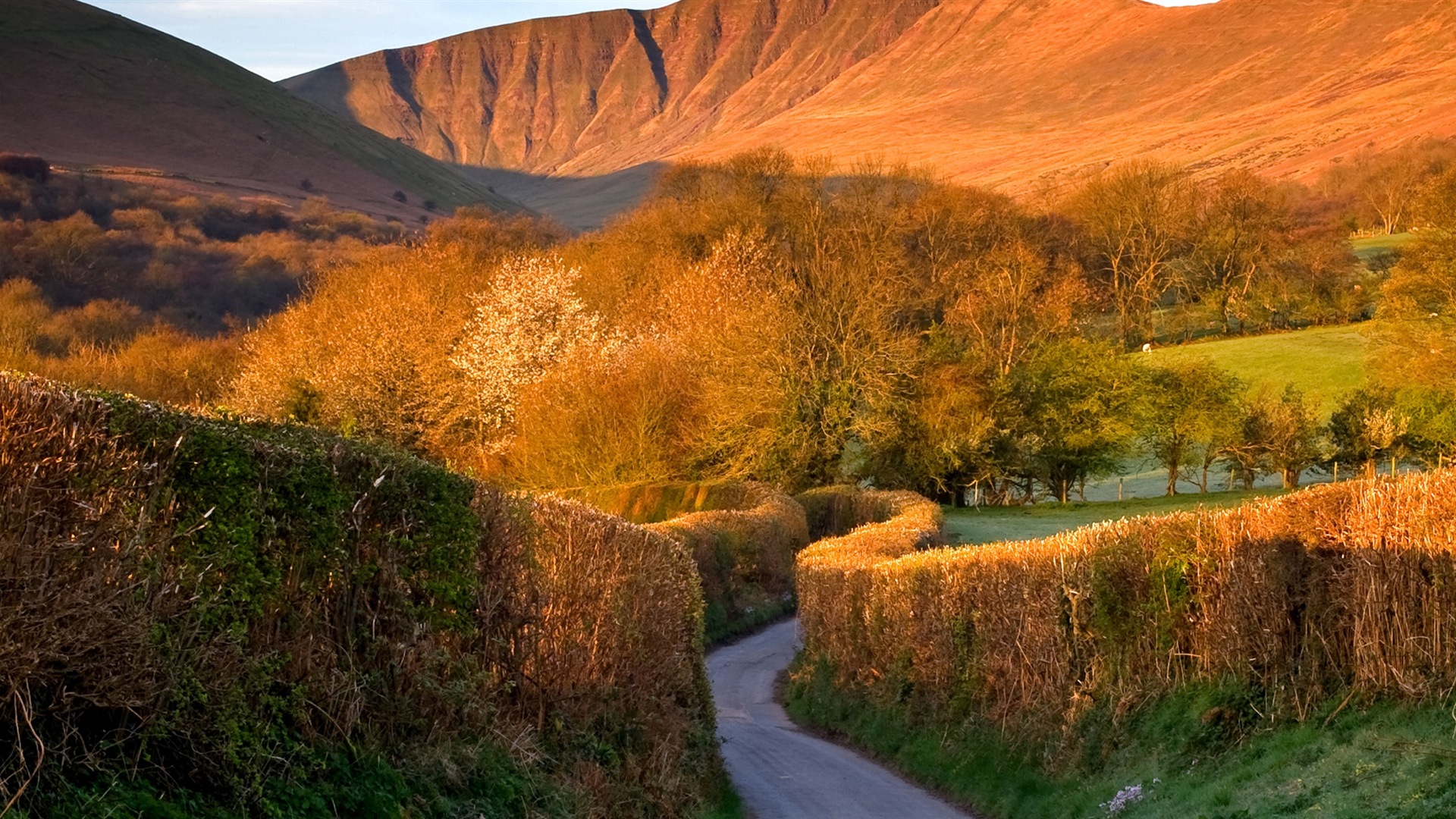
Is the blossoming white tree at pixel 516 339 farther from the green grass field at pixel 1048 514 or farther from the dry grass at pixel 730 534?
the green grass field at pixel 1048 514

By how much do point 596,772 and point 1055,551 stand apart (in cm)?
681

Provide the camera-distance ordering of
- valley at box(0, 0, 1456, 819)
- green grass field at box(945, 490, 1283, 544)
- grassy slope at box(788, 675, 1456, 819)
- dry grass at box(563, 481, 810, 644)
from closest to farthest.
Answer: valley at box(0, 0, 1456, 819), grassy slope at box(788, 675, 1456, 819), dry grass at box(563, 481, 810, 644), green grass field at box(945, 490, 1283, 544)

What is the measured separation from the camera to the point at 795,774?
17.7 m

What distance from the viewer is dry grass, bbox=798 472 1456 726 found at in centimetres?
1078

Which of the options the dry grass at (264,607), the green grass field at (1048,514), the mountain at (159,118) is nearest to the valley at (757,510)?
the dry grass at (264,607)

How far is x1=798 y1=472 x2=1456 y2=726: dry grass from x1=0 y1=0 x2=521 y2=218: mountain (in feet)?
493

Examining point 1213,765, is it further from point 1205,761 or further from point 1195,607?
point 1195,607

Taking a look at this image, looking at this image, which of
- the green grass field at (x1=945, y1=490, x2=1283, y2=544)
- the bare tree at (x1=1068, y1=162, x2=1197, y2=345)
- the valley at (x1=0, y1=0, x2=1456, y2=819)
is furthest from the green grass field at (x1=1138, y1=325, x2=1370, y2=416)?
the green grass field at (x1=945, y1=490, x2=1283, y2=544)

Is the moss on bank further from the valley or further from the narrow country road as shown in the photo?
the narrow country road

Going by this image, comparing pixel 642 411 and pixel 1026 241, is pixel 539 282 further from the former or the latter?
pixel 1026 241

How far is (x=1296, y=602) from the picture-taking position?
1203 cm

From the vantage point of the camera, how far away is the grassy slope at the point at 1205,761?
9398 millimetres

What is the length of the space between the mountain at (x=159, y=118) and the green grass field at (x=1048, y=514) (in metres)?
125

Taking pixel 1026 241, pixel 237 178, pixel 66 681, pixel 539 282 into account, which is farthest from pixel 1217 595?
pixel 237 178
